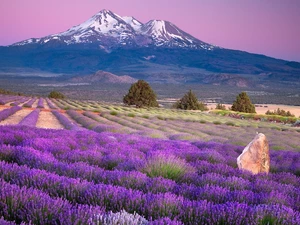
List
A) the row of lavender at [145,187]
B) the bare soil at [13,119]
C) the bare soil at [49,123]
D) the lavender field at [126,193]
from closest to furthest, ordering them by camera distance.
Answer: the lavender field at [126,193] < the row of lavender at [145,187] < the bare soil at [13,119] < the bare soil at [49,123]

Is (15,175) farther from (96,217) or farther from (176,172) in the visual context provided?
(176,172)

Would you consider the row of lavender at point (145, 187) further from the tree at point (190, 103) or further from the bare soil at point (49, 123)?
the tree at point (190, 103)

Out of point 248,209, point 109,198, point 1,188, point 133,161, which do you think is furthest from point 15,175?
point 248,209

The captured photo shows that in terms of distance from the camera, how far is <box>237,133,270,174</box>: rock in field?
6.81 meters

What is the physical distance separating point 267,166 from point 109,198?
465 centimetres

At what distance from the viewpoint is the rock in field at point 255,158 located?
6812 millimetres

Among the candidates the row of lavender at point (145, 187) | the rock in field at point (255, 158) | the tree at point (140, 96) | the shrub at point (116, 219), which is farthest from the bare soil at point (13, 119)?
the tree at point (140, 96)

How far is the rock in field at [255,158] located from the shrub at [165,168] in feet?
6.12

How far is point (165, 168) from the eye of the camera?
5.16m

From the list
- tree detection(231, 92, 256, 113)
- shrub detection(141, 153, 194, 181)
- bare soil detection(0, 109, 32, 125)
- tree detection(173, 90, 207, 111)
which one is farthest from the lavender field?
tree detection(231, 92, 256, 113)

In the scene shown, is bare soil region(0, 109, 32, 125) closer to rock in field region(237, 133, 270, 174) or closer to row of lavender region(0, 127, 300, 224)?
row of lavender region(0, 127, 300, 224)

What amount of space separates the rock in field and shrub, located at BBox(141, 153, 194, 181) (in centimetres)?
186

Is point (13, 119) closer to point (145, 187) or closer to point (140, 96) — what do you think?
point (145, 187)

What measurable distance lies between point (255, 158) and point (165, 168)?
253 centimetres
